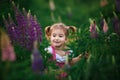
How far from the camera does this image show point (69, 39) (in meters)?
7.54

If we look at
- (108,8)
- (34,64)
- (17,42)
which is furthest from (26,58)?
(108,8)

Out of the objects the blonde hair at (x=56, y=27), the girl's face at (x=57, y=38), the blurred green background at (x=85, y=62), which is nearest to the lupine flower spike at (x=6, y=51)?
the blurred green background at (x=85, y=62)

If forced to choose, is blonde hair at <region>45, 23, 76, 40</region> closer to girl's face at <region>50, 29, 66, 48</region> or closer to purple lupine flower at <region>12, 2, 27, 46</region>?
girl's face at <region>50, 29, 66, 48</region>

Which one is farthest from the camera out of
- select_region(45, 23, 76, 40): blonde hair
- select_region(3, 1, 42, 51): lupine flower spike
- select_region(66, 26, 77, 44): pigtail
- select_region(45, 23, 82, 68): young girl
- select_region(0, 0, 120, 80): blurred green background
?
select_region(45, 23, 76, 40): blonde hair

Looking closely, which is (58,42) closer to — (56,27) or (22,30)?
(56,27)

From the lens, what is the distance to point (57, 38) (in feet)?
24.7

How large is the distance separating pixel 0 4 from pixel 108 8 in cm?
447

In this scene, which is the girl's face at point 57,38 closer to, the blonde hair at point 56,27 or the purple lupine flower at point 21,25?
the blonde hair at point 56,27

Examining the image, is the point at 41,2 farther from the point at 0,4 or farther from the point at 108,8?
the point at 0,4

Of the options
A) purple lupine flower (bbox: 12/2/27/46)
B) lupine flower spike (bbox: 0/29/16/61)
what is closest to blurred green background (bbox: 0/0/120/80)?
lupine flower spike (bbox: 0/29/16/61)

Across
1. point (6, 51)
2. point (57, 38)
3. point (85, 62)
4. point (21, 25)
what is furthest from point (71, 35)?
point (6, 51)

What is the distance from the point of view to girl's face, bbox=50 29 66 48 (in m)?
7.53

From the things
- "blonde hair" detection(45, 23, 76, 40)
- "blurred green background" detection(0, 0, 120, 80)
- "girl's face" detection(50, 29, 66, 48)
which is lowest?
"blurred green background" detection(0, 0, 120, 80)

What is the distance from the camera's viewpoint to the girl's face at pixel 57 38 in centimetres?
753
